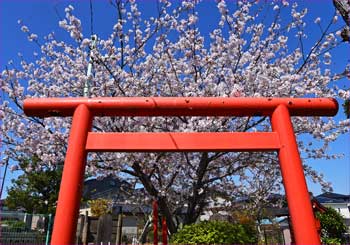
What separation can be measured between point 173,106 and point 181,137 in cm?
22

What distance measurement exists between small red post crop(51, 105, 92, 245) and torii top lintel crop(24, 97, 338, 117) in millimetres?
107

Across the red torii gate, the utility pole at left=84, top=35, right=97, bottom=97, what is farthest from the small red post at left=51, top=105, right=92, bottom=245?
the utility pole at left=84, top=35, right=97, bottom=97

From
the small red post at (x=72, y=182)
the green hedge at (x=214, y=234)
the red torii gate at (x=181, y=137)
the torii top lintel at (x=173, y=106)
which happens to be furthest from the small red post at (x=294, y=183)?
the green hedge at (x=214, y=234)

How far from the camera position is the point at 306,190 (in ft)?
5.83

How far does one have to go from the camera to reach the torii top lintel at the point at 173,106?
2027 mm

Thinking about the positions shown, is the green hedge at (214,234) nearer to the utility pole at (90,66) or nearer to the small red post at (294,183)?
the small red post at (294,183)

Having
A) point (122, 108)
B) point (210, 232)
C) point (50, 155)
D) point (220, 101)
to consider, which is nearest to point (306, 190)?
point (220, 101)

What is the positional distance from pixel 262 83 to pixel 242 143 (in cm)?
406

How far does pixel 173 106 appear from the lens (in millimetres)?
2020

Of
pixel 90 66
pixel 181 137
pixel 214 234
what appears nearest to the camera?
pixel 181 137

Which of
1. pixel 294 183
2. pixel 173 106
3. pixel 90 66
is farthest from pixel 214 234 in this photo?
pixel 90 66

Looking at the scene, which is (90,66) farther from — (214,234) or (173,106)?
(173,106)

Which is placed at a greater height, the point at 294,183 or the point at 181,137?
the point at 181,137

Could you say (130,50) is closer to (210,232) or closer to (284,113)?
(210,232)
